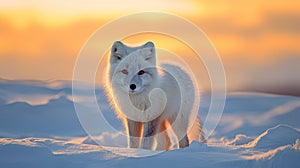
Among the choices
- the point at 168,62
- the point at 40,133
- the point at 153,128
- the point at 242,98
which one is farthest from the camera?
the point at 242,98

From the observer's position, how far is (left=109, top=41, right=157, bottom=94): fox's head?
292 inches

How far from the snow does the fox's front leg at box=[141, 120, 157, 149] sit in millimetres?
833

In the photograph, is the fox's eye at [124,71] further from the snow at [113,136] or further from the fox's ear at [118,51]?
the snow at [113,136]

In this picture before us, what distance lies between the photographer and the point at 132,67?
7.42 meters

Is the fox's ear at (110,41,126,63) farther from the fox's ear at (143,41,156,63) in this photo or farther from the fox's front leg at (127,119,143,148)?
the fox's front leg at (127,119,143,148)

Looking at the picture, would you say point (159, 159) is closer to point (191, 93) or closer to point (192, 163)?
point (192, 163)

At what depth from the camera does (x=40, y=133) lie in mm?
11648

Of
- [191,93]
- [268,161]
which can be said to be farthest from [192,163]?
[191,93]

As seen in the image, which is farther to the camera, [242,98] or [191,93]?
[242,98]

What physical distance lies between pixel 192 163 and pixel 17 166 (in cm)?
202

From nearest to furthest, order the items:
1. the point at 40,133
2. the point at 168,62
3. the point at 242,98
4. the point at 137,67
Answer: the point at 137,67 → the point at 168,62 → the point at 40,133 → the point at 242,98

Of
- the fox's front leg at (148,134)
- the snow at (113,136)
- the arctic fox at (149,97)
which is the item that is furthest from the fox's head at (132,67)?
the snow at (113,136)

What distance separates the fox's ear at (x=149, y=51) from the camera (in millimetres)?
7696

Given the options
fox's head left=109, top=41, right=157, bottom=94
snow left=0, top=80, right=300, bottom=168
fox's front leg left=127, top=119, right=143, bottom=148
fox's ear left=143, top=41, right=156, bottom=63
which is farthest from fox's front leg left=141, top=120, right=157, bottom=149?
fox's ear left=143, top=41, right=156, bottom=63
